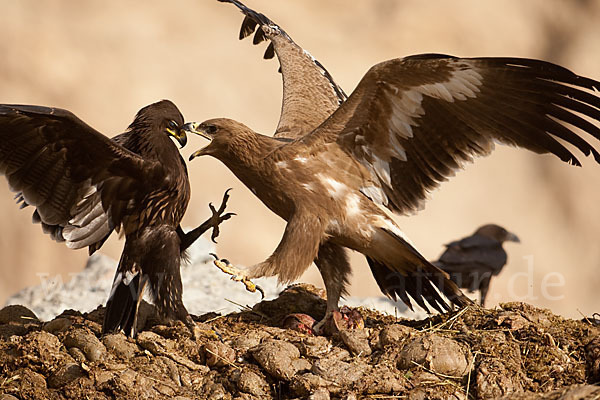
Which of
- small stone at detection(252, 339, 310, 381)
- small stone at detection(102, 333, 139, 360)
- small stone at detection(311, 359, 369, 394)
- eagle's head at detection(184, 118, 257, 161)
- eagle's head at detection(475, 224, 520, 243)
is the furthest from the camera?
eagle's head at detection(475, 224, 520, 243)

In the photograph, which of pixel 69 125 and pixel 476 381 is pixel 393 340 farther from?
pixel 69 125

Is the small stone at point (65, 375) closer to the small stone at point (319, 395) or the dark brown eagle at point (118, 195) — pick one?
the dark brown eagle at point (118, 195)

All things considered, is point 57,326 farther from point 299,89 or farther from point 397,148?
point 299,89

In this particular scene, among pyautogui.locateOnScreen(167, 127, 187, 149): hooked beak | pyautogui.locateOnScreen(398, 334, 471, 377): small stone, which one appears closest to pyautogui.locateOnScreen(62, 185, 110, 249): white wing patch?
pyautogui.locateOnScreen(167, 127, 187, 149): hooked beak

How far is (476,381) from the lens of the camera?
154 inches

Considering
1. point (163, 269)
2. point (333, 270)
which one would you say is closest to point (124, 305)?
point (163, 269)

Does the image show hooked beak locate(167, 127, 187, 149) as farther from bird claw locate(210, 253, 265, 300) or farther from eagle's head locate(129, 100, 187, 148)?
bird claw locate(210, 253, 265, 300)

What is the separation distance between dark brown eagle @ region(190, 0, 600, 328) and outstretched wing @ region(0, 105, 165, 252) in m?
0.43

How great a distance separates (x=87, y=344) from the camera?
4223mm

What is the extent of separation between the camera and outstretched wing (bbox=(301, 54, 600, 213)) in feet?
14.5

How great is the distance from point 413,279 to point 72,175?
6.99ft

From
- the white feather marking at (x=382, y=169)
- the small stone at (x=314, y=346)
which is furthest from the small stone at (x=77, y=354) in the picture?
the white feather marking at (x=382, y=169)

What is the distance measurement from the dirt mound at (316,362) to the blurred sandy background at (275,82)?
4.76 m

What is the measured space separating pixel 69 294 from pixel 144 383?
3.89 metres
